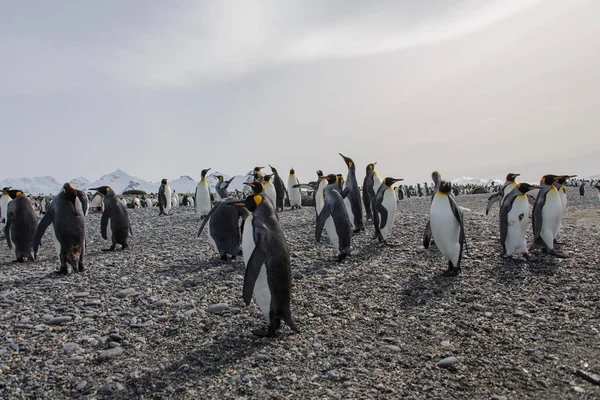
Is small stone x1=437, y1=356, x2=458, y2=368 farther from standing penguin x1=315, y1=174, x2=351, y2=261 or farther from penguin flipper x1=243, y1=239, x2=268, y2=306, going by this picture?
standing penguin x1=315, y1=174, x2=351, y2=261

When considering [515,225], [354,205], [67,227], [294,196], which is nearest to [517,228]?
[515,225]

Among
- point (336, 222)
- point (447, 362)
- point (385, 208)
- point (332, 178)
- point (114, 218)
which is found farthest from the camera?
point (114, 218)

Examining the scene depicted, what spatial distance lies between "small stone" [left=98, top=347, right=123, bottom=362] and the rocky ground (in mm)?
14

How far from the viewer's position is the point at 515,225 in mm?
6816

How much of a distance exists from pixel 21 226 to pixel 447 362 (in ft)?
25.4

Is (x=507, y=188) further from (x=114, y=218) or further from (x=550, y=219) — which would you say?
(x=114, y=218)

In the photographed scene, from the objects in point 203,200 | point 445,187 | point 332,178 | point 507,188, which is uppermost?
point 332,178

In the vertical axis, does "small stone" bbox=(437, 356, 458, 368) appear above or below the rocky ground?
below

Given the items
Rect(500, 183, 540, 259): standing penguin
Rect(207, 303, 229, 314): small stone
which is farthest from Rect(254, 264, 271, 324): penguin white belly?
Rect(500, 183, 540, 259): standing penguin

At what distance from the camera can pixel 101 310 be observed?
4738 millimetres

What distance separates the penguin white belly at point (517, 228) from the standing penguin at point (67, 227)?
265 inches

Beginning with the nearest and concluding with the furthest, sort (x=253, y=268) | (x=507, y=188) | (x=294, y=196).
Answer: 1. (x=253, y=268)
2. (x=507, y=188)
3. (x=294, y=196)

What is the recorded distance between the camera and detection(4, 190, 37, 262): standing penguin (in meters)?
7.88

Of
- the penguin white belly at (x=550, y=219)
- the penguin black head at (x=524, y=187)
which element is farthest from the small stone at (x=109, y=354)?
the penguin white belly at (x=550, y=219)
